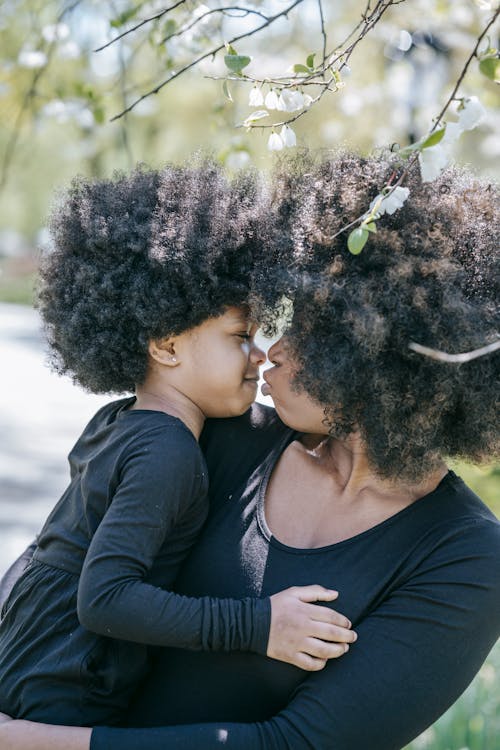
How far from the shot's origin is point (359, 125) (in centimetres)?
1077

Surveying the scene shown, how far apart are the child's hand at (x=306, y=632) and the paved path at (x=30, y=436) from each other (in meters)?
2.81

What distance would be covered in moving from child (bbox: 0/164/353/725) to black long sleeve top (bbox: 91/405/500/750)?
0.06 meters

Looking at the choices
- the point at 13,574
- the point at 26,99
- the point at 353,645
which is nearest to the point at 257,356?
the point at 353,645

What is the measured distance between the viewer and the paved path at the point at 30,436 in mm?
5676

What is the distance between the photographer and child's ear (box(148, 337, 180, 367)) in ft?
6.69

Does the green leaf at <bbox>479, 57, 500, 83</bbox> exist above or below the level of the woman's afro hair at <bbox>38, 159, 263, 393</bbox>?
above

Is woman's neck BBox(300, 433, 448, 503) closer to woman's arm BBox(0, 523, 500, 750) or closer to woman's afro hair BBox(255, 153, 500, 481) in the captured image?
woman's afro hair BBox(255, 153, 500, 481)

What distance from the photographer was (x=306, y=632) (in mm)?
1705

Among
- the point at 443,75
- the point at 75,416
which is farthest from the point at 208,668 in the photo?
the point at 443,75

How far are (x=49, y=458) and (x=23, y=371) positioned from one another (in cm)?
255

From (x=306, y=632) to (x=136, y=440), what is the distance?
1.60ft

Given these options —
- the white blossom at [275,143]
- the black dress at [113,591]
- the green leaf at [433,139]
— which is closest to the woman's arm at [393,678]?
the black dress at [113,591]

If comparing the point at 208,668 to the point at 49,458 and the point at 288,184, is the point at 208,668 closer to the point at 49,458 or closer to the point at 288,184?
the point at 288,184

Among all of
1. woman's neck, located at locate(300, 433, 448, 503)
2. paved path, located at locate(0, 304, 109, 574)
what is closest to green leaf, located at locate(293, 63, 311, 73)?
woman's neck, located at locate(300, 433, 448, 503)
